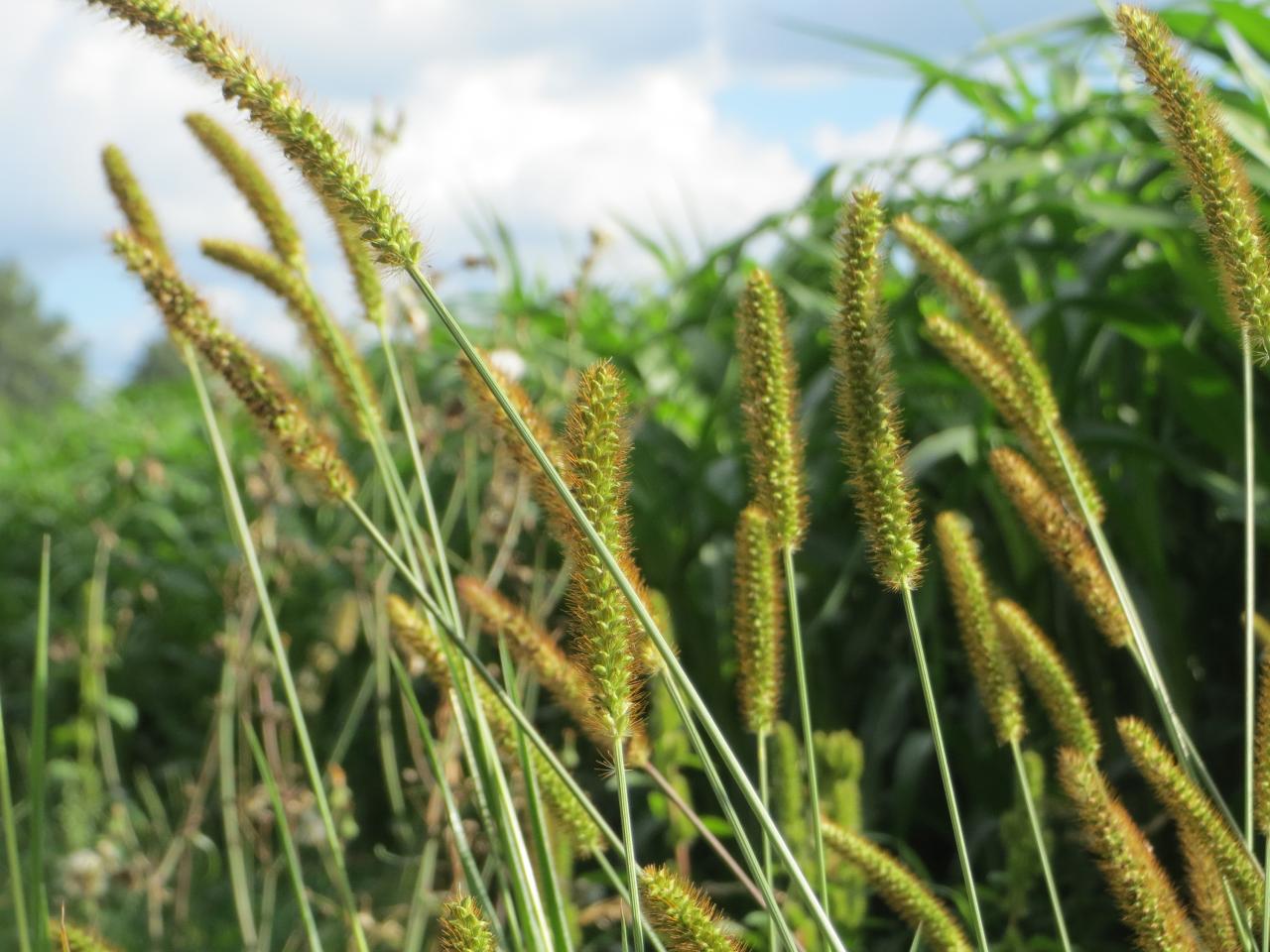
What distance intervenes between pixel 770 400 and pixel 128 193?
0.83 meters

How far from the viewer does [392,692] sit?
392 centimetres

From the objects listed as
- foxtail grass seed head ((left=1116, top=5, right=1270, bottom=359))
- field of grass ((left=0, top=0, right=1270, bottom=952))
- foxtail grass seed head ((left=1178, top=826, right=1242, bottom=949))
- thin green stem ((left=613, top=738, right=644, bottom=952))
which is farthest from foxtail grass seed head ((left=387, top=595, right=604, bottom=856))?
foxtail grass seed head ((left=1116, top=5, right=1270, bottom=359))

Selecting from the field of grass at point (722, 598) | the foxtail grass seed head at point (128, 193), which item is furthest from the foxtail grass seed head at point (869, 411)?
the foxtail grass seed head at point (128, 193)

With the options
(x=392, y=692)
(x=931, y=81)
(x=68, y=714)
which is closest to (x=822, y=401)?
(x=931, y=81)

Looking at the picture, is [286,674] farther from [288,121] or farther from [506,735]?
[288,121]

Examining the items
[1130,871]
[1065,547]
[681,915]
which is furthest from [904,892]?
[681,915]

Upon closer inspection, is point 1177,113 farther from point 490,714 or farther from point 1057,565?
point 490,714

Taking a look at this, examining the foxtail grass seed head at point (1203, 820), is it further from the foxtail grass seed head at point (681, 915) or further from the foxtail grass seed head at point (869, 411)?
the foxtail grass seed head at point (681, 915)

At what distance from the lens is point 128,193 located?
162 cm

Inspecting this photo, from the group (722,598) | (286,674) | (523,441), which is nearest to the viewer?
(523,441)

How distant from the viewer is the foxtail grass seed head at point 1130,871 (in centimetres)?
113

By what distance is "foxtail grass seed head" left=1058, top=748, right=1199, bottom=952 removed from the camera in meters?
1.13

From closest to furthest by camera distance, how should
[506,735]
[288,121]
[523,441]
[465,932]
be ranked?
[465,932] < [288,121] < [523,441] < [506,735]

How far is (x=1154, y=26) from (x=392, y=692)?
122 inches
